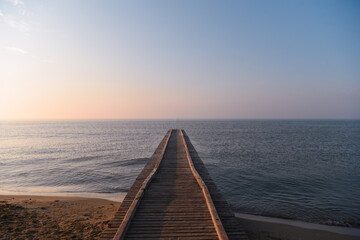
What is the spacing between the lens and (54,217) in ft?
30.8

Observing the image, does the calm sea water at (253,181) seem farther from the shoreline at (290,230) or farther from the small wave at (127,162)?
the shoreline at (290,230)

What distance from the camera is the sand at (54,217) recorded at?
768cm

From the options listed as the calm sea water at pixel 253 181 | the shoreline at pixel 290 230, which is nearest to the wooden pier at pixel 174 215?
the shoreline at pixel 290 230

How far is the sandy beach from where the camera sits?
7.76m

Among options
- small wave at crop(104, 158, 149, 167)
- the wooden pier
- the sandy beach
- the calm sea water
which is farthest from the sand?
small wave at crop(104, 158, 149, 167)

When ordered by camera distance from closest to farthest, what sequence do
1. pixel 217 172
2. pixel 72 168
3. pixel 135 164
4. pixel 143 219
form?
pixel 143 219 → pixel 217 172 → pixel 72 168 → pixel 135 164

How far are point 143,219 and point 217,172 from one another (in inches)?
514

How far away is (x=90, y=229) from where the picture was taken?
319 inches

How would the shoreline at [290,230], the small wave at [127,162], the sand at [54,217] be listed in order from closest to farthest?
the sand at [54,217], the shoreline at [290,230], the small wave at [127,162]

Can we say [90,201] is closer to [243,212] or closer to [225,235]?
[243,212]

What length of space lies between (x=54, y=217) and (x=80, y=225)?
1.99 m

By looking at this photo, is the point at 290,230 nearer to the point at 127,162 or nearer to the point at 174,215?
the point at 174,215

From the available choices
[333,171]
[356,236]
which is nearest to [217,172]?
[356,236]

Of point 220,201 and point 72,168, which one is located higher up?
point 220,201
